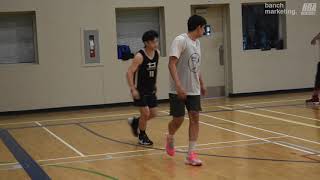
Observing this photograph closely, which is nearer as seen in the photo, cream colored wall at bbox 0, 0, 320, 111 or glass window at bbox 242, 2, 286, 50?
cream colored wall at bbox 0, 0, 320, 111

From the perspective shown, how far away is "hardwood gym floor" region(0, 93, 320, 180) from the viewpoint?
20.9 feet

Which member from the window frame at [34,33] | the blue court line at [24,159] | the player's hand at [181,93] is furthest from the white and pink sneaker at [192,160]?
the window frame at [34,33]

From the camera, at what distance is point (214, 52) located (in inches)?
596

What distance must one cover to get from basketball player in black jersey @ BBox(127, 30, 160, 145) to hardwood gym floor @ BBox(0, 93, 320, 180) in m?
0.54

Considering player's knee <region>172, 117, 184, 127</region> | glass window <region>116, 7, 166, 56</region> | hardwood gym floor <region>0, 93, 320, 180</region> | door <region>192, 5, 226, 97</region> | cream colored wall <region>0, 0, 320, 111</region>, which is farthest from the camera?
door <region>192, 5, 226, 97</region>

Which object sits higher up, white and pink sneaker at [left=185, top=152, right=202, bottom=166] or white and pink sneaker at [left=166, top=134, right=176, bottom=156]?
white and pink sneaker at [left=166, top=134, right=176, bottom=156]

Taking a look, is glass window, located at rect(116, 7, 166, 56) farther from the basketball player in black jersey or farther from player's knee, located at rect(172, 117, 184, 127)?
player's knee, located at rect(172, 117, 184, 127)

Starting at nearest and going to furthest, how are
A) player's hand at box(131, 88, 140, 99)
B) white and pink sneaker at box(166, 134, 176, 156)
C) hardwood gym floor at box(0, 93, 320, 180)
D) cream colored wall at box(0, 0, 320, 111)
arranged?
hardwood gym floor at box(0, 93, 320, 180) < white and pink sneaker at box(166, 134, 176, 156) < player's hand at box(131, 88, 140, 99) < cream colored wall at box(0, 0, 320, 111)

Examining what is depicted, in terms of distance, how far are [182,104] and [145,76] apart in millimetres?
1398

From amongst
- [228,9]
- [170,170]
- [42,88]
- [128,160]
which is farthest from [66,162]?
[228,9]

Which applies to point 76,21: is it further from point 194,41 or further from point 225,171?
point 225,171

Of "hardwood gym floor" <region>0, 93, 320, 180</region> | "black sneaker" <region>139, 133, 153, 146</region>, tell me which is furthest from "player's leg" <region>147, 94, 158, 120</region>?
"hardwood gym floor" <region>0, 93, 320, 180</region>

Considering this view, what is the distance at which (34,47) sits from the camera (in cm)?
1379

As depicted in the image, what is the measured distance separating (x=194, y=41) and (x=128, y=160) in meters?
1.82
